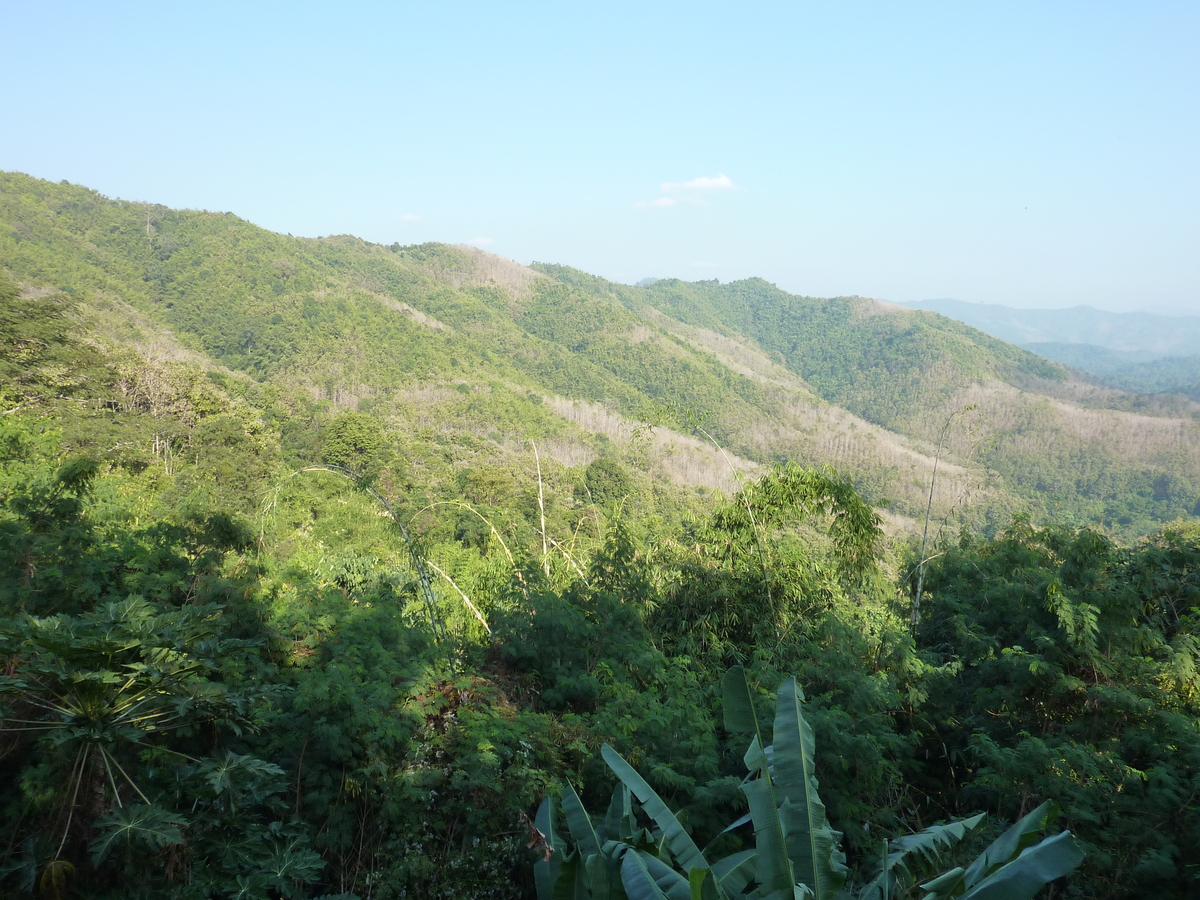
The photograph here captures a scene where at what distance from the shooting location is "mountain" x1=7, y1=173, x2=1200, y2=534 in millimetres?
45094

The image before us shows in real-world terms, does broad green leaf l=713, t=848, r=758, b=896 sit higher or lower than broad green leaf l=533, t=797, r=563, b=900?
higher

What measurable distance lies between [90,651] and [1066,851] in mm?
3006

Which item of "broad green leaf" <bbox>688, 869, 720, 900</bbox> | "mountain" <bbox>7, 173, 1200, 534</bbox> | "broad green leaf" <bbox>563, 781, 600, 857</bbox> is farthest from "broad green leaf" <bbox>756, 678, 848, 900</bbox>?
"mountain" <bbox>7, 173, 1200, 534</bbox>

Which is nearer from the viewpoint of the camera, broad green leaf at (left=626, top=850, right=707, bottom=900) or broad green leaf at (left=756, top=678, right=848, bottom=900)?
broad green leaf at (left=756, top=678, right=848, bottom=900)

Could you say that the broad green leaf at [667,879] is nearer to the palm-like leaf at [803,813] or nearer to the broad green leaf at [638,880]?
the broad green leaf at [638,880]

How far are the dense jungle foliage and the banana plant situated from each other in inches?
2.5

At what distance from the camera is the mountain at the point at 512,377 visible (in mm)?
45094

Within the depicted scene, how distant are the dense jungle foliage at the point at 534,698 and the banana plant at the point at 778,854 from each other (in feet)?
0.21

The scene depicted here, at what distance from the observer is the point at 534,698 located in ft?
13.9

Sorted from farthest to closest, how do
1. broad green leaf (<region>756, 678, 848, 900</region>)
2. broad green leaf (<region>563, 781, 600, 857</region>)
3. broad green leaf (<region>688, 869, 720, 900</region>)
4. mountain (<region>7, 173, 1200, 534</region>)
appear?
1. mountain (<region>7, 173, 1200, 534</region>)
2. broad green leaf (<region>563, 781, 600, 857</region>)
3. broad green leaf (<region>756, 678, 848, 900</region>)
4. broad green leaf (<region>688, 869, 720, 900</region>)

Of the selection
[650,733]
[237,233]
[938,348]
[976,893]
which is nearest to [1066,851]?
[976,893]

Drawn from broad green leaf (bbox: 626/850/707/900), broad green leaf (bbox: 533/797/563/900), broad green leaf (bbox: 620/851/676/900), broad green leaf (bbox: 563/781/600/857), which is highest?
broad green leaf (bbox: 620/851/676/900)

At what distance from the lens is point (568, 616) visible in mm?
4492

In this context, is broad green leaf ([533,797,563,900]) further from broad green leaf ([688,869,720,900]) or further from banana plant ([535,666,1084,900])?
broad green leaf ([688,869,720,900])
